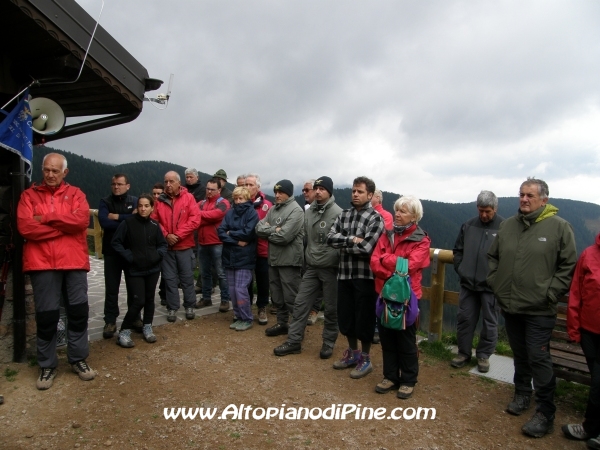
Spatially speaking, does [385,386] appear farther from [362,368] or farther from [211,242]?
[211,242]

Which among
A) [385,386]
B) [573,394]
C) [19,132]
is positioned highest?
[19,132]

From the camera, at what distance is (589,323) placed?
10.9 feet

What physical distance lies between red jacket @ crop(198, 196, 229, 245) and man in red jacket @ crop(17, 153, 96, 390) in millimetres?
2421

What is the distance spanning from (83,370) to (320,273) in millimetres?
2600

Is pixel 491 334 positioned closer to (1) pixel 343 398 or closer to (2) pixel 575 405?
(2) pixel 575 405

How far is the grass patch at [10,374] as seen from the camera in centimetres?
415

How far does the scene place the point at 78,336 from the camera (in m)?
4.28

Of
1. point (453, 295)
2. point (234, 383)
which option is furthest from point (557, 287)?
point (234, 383)

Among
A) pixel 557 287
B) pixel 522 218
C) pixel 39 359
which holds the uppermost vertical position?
pixel 522 218

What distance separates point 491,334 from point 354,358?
1.50m

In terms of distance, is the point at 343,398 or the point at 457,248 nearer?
the point at 343,398

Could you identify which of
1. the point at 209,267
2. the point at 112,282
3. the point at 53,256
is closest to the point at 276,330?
the point at 209,267

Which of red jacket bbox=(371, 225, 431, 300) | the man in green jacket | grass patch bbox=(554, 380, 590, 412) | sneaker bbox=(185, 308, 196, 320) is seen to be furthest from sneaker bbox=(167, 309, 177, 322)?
grass patch bbox=(554, 380, 590, 412)

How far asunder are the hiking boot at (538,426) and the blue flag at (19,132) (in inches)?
203
